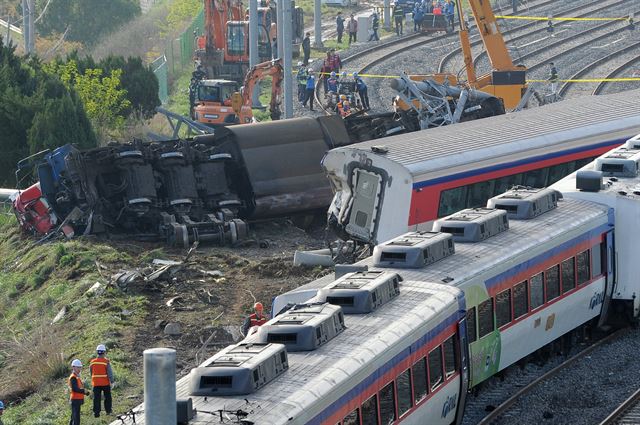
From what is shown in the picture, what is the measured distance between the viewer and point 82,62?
1898 inches

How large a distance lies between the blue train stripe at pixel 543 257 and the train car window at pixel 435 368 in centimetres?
206

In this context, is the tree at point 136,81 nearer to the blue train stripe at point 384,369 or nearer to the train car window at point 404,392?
the blue train stripe at point 384,369

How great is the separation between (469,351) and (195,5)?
65558mm

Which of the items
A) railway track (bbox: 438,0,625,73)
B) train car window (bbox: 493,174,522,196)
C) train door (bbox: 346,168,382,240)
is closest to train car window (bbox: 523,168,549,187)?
train car window (bbox: 493,174,522,196)

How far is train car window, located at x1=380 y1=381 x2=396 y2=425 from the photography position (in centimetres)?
1456

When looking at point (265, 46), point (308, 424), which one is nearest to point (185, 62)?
point (265, 46)

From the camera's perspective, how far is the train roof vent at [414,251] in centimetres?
1777

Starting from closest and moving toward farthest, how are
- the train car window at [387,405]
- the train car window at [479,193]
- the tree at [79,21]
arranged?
the train car window at [387,405] → the train car window at [479,193] → the tree at [79,21]

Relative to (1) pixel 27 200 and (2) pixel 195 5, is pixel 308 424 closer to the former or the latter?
(1) pixel 27 200

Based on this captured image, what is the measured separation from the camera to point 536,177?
27.0 meters

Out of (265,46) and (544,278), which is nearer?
(544,278)

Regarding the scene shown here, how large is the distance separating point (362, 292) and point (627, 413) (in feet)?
16.7

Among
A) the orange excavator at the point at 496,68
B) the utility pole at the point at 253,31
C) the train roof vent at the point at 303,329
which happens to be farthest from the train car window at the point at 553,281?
the orange excavator at the point at 496,68

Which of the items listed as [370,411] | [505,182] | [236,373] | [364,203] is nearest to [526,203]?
[364,203]
